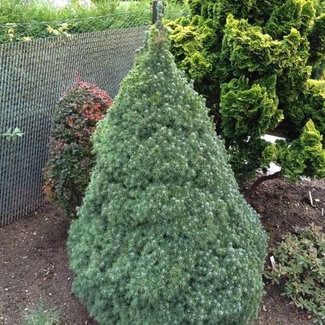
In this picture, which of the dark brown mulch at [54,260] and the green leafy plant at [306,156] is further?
the green leafy plant at [306,156]

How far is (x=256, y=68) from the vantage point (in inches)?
143

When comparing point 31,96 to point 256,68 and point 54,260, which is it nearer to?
point 54,260

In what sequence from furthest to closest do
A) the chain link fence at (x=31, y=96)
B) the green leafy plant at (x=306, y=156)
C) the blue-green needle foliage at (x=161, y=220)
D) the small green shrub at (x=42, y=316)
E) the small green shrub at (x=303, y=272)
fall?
the chain link fence at (x=31, y=96), the green leafy plant at (x=306, y=156), the small green shrub at (x=303, y=272), the small green shrub at (x=42, y=316), the blue-green needle foliage at (x=161, y=220)

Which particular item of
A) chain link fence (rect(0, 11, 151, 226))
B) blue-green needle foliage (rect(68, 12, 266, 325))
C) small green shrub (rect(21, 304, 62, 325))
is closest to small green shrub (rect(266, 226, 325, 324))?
blue-green needle foliage (rect(68, 12, 266, 325))

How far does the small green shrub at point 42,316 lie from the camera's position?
3103 millimetres

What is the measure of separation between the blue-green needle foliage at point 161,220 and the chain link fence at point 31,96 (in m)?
1.49

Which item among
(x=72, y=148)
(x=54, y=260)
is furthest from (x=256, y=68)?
(x=54, y=260)

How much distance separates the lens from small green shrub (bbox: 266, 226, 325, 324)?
350cm

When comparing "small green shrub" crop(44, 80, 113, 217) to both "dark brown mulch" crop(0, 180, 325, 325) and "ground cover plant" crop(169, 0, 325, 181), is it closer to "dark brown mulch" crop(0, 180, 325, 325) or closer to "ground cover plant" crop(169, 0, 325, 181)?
"dark brown mulch" crop(0, 180, 325, 325)

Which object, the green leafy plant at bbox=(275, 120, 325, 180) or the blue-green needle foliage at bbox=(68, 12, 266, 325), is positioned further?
the green leafy plant at bbox=(275, 120, 325, 180)

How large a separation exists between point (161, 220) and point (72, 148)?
1342 millimetres

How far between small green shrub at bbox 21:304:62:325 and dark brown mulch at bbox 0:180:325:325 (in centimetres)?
7

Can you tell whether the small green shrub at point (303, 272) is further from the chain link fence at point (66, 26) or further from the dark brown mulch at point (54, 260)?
the chain link fence at point (66, 26)

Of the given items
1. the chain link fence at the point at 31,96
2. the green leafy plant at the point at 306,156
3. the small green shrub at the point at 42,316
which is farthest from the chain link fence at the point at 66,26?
the green leafy plant at the point at 306,156
